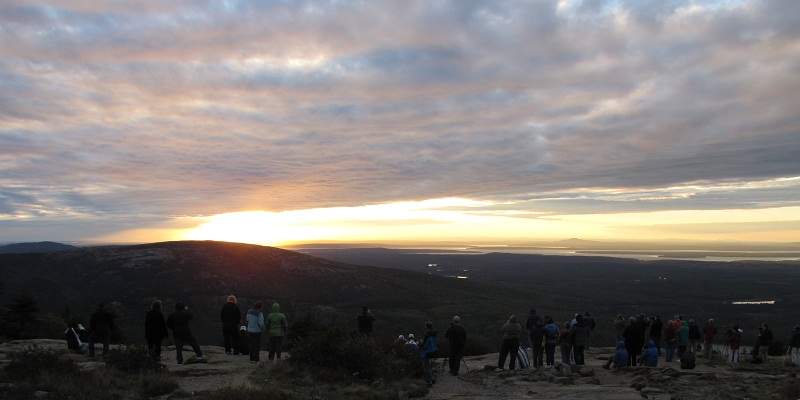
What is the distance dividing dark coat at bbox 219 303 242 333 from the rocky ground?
935 mm

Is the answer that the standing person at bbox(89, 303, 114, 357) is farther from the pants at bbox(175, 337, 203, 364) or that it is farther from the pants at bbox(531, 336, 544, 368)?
the pants at bbox(531, 336, 544, 368)

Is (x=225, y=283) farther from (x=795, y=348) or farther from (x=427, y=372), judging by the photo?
(x=795, y=348)

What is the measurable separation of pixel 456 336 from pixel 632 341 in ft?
20.9

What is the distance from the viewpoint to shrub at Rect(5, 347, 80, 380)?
44.1ft

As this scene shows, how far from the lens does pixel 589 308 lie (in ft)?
229

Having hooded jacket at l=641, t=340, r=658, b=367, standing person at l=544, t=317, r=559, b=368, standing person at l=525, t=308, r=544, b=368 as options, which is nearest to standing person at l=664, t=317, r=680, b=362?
hooded jacket at l=641, t=340, r=658, b=367

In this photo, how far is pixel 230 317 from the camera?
59.3ft

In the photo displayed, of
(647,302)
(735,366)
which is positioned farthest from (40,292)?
(647,302)

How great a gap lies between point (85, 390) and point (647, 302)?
8090 cm

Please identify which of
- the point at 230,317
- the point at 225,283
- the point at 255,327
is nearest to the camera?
the point at 255,327

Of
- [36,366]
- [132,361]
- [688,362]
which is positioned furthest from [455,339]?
[36,366]

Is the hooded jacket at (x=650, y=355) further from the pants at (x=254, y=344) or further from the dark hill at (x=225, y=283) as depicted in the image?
the dark hill at (x=225, y=283)

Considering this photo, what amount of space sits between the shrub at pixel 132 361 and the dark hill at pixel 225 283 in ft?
107

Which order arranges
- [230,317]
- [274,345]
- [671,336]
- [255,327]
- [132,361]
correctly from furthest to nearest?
1. [671,336]
2. [230,317]
3. [274,345]
4. [255,327]
5. [132,361]
